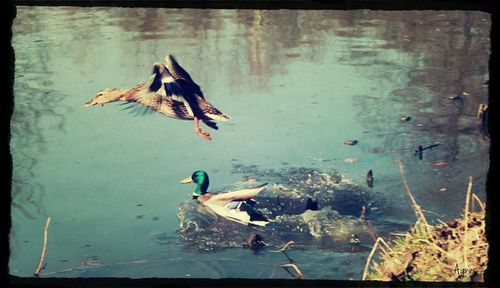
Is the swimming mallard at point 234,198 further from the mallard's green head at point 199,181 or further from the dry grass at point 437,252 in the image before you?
the dry grass at point 437,252

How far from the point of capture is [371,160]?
245cm

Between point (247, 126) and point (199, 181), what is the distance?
0.27 m

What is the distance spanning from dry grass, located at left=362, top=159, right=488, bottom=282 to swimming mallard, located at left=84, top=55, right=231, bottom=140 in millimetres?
794

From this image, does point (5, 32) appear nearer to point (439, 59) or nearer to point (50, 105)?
point (50, 105)

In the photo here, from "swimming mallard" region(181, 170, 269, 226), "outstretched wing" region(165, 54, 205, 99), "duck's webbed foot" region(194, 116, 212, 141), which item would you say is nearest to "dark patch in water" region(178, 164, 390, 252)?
"swimming mallard" region(181, 170, 269, 226)

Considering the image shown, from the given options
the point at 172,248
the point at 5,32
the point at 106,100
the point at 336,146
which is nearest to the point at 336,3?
the point at 336,146

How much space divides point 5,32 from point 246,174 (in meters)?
1.06

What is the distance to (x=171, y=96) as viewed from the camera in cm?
251

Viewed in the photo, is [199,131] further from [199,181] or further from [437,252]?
[437,252]

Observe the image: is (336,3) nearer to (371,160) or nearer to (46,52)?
(371,160)

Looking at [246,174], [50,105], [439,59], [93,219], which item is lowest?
[93,219]

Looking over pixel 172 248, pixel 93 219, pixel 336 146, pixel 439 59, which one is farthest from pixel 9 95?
pixel 439 59

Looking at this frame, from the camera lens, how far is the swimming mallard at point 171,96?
2.49 metres

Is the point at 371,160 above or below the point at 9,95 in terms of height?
below
